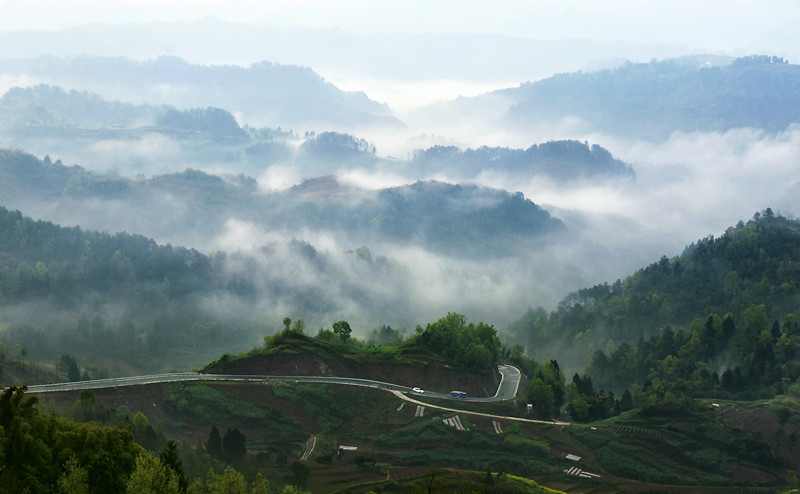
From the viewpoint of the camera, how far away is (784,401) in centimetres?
12912

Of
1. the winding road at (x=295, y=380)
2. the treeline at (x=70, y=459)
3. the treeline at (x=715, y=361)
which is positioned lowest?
the treeline at (x=70, y=459)

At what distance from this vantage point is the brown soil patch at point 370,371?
138375 millimetres

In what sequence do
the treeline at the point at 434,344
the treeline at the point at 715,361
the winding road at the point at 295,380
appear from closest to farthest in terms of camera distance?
the winding road at the point at 295,380 < the treeline at the point at 434,344 < the treeline at the point at 715,361

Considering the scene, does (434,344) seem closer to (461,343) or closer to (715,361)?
(461,343)

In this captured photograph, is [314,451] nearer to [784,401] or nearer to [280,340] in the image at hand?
[280,340]

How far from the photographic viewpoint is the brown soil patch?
454ft

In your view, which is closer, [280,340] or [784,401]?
[784,401]

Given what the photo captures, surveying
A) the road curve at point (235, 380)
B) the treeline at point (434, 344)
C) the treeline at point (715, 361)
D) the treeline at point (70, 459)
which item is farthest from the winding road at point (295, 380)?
the treeline at point (70, 459)

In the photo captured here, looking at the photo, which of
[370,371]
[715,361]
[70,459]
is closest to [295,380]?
[370,371]

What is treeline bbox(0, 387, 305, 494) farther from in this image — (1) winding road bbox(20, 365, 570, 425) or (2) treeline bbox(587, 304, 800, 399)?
(2) treeline bbox(587, 304, 800, 399)

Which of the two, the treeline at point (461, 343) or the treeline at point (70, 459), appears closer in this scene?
the treeline at point (70, 459)

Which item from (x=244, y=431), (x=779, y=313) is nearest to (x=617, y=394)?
(x=779, y=313)

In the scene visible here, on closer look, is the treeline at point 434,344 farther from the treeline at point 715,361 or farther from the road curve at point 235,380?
the treeline at point 715,361

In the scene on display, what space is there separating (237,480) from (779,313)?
148 metres
